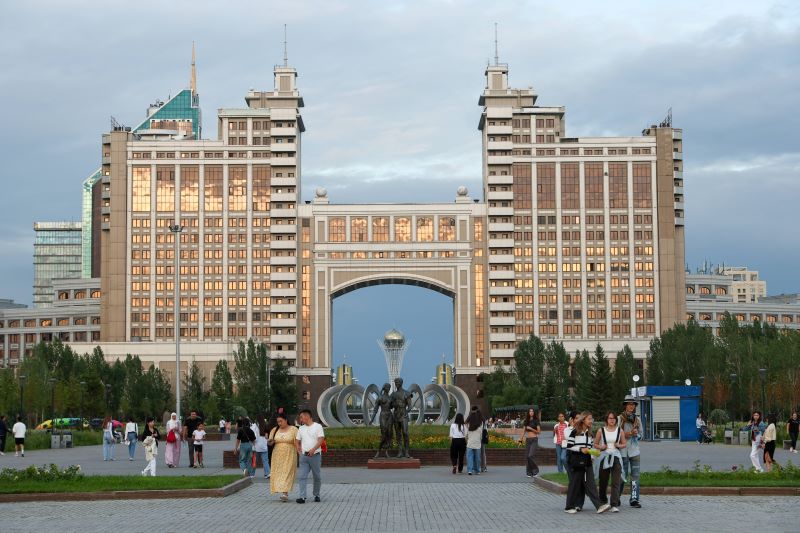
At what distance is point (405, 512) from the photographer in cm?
2212

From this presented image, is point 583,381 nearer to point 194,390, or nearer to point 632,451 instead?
point 194,390

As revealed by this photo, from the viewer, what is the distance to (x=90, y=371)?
98.9 m

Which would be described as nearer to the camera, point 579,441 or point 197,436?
point 579,441

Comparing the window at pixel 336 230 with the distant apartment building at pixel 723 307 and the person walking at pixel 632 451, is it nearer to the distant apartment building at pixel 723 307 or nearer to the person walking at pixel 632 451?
the distant apartment building at pixel 723 307

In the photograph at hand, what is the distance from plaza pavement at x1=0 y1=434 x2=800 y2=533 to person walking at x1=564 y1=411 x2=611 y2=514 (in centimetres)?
33

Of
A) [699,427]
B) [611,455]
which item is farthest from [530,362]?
[611,455]

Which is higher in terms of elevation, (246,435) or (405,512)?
(246,435)

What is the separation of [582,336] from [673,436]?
65.9m

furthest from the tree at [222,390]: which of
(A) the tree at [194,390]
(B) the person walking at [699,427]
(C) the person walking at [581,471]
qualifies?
(C) the person walking at [581,471]

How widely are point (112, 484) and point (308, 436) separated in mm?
5242

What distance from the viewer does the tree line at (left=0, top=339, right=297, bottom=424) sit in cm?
9100

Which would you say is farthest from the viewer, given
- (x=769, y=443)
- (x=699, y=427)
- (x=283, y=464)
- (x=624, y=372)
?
(x=624, y=372)

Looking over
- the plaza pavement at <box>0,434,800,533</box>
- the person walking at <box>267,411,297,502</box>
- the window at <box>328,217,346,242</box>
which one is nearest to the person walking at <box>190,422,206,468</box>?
the plaza pavement at <box>0,434,800,533</box>

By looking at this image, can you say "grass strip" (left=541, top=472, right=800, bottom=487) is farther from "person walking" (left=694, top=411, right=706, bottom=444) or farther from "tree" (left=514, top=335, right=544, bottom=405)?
"tree" (left=514, top=335, right=544, bottom=405)
